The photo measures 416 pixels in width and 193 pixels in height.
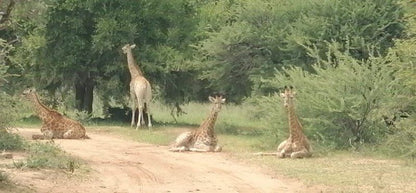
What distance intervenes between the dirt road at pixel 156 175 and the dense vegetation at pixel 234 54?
153 inches

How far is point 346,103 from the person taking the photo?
1875cm

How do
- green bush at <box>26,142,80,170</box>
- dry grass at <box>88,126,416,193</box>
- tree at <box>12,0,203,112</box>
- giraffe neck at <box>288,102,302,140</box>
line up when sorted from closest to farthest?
1. dry grass at <box>88,126,416,193</box>
2. green bush at <box>26,142,80,170</box>
3. giraffe neck at <box>288,102,302,140</box>
4. tree at <box>12,0,203,112</box>

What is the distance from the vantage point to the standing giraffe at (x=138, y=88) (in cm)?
2391

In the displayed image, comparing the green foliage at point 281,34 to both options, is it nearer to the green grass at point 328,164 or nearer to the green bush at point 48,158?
the green grass at point 328,164

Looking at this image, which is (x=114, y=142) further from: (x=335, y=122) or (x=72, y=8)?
(x=72, y=8)

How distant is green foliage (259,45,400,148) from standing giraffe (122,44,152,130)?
536 cm

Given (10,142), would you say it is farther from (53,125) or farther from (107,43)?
(107,43)

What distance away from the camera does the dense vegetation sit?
63.1 feet

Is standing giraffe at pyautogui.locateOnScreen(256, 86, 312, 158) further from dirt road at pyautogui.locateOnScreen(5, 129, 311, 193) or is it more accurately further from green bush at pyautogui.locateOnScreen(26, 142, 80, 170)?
green bush at pyautogui.locateOnScreen(26, 142, 80, 170)

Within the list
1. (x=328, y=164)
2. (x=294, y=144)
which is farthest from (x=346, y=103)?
(x=328, y=164)

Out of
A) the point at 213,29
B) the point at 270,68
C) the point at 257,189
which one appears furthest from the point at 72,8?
the point at 257,189

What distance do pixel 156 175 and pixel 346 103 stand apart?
7057 millimetres

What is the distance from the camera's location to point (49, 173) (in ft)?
41.2

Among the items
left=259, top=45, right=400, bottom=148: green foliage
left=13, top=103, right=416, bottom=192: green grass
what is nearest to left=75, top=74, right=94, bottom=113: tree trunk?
left=13, top=103, right=416, bottom=192: green grass
